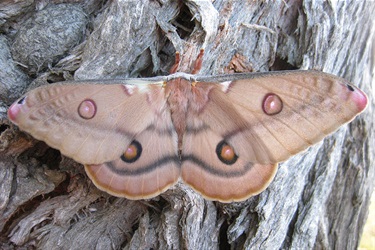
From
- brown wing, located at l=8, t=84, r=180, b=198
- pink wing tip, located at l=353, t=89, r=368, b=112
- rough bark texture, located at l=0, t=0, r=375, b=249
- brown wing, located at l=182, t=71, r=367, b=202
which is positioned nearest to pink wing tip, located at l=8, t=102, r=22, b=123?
brown wing, located at l=8, t=84, r=180, b=198

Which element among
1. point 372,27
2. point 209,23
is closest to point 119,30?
point 209,23

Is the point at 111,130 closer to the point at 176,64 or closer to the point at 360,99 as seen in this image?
the point at 176,64

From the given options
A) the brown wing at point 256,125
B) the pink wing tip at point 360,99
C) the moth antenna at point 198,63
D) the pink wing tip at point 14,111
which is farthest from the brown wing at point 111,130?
the pink wing tip at point 360,99

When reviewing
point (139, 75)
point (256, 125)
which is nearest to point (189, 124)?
point (256, 125)

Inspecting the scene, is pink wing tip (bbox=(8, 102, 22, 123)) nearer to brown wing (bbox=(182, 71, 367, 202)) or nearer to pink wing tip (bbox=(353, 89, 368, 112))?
brown wing (bbox=(182, 71, 367, 202))

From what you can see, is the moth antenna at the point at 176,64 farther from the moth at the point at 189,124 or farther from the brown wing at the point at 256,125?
the brown wing at the point at 256,125

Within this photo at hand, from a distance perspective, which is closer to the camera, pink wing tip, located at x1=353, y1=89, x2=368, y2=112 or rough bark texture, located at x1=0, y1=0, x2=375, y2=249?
pink wing tip, located at x1=353, y1=89, x2=368, y2=112

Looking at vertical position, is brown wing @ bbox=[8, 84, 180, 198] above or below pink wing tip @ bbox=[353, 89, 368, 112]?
below
